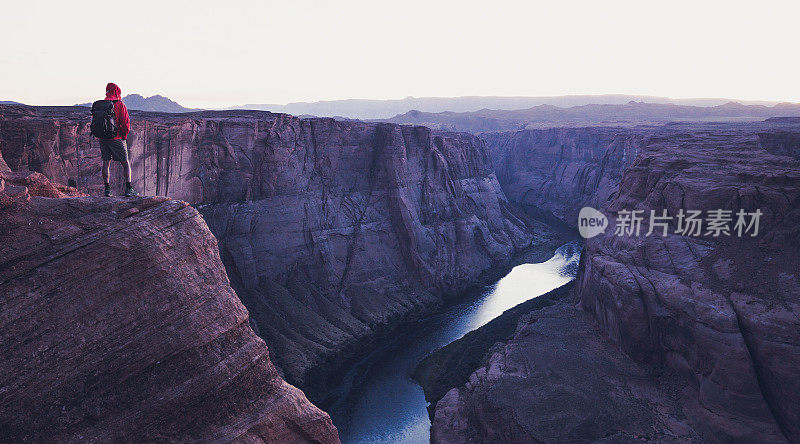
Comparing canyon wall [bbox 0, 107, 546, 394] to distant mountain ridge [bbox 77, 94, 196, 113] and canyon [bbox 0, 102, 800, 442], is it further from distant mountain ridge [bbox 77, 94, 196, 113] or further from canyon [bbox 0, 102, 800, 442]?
distant mountain ridge [bbox 77, 94, 196, 113]

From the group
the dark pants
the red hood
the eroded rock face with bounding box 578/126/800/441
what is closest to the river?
the eroded rock face with bounding box 578/126/800/441

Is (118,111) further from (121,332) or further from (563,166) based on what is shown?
(563,166)

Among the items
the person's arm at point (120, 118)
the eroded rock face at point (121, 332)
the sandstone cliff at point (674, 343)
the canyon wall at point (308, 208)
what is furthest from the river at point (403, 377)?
the person's arm at point (120, 118)

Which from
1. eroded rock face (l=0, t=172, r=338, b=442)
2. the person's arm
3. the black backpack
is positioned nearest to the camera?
eroded rock face (l=0, t=172, r=338, b=442)

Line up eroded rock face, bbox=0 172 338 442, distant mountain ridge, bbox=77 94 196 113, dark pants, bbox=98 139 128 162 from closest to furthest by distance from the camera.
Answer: eroded rock face, bbox=0 172 338 442 → dark pants, bbox=98 139 128 162 → distant mountain ridge, bbox=77 94 196 113

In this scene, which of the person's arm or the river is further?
the river

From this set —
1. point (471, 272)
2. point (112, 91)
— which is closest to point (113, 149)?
point (112, 91)

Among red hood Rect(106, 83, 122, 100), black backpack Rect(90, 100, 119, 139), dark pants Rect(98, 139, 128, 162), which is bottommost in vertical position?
dark pants Rect(98, 139, 128, 162)

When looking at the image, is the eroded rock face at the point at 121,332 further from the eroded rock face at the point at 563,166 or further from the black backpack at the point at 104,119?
the eroded rock face at the point at 563,166
